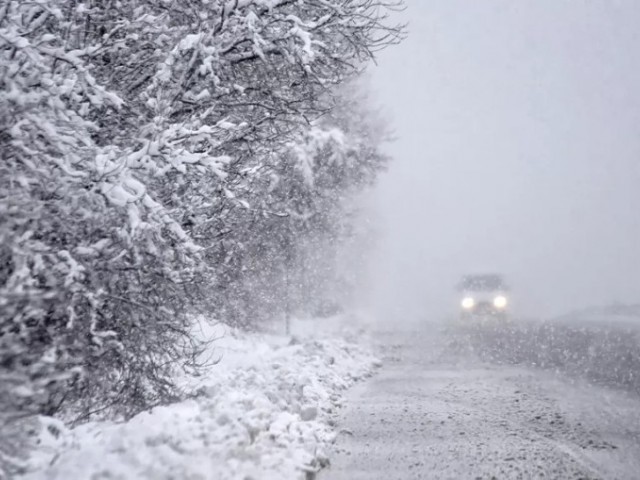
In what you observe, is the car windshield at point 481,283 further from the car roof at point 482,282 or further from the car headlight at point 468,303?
the car headlight at point 468,303

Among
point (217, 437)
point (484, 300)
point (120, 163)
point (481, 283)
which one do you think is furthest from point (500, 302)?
point (120, 163)

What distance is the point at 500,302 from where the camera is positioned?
20.0 m

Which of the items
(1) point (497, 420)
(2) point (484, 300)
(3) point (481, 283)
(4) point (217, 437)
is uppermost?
(3) point (481, 283)

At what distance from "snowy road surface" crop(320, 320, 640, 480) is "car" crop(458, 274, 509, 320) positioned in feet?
24.9

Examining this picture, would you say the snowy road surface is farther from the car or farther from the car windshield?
the car windshield

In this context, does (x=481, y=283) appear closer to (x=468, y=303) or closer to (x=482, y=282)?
(x=482, y=282)

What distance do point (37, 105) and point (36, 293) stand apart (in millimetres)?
1111

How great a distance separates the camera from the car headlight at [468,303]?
2005 centimetres

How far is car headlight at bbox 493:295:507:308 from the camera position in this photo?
1991cm

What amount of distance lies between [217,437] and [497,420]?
335 centimetres

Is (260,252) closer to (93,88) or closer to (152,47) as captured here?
(152,47)

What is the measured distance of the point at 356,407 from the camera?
25.3 feet

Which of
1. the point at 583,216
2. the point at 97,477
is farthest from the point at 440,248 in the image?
the point at 97,477

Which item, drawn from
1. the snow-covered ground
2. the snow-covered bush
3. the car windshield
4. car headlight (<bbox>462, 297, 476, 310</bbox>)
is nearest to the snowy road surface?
the snow-covered ground
